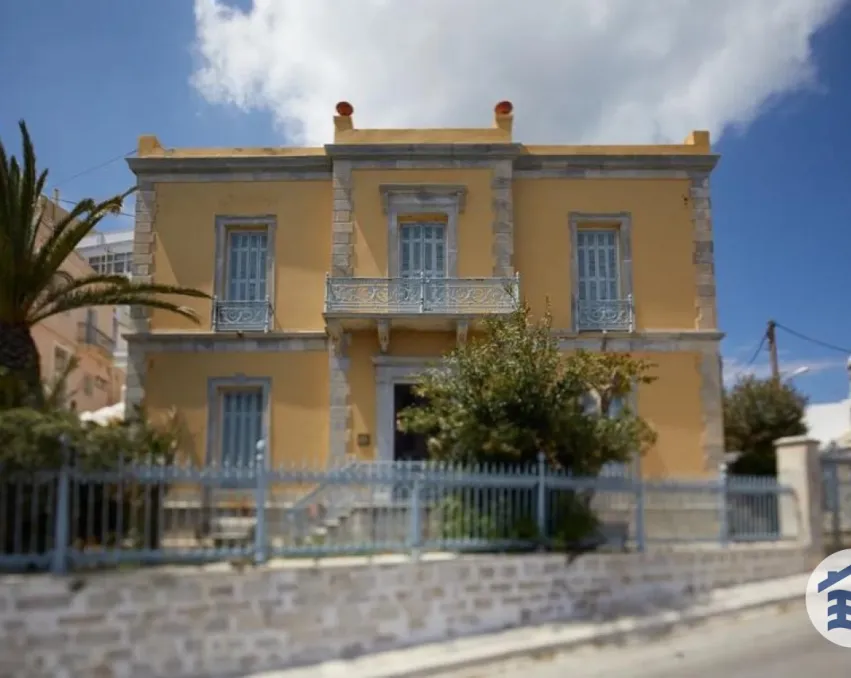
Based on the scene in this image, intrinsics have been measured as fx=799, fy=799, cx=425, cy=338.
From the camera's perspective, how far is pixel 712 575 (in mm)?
9562

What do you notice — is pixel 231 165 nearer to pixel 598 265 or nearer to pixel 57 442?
pixel 598 265

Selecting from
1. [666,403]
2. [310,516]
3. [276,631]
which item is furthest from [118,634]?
[666,403]

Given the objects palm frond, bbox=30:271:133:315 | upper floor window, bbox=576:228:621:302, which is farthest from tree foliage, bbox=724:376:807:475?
palm frond, bbox=30:271:133:315

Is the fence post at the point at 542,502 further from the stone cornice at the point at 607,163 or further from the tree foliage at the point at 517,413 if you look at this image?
the stone cornice at the point at 607,163

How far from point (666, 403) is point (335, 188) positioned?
7.37 m

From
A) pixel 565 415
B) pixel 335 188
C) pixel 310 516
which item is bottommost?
pixel 310 516

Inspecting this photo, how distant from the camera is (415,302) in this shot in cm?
1435

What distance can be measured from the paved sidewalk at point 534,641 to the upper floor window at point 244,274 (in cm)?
853

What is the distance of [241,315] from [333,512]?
754cm

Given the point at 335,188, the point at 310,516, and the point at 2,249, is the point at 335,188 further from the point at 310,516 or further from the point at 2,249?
the point at 310,516

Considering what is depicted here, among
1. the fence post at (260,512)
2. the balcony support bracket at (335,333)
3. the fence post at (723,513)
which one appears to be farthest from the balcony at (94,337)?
the fence post at (723,513)

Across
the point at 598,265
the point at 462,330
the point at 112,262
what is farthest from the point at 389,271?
the point at 112,262

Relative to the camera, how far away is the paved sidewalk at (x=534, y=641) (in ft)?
23.7

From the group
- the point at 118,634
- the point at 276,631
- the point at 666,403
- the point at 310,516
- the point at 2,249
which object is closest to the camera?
the point at 118,634
